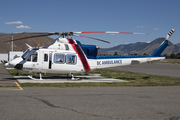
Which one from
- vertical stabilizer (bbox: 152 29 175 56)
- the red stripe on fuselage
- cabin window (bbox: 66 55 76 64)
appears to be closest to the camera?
cabin window (bbox: 66 55 76 64)

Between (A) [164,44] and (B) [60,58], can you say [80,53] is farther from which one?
(A) [164,44]

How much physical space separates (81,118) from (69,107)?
1.46 meters

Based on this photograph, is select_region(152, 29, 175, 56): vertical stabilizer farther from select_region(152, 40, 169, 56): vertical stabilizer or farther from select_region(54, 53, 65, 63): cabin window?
select_region(54, 53, 65, 63): cabin window

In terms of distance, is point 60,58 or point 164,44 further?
point 164,44

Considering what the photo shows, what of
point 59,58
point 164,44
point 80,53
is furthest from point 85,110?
point 164,44

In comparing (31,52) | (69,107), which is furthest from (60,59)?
(69,107)

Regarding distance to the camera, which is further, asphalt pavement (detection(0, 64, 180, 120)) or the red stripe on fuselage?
the red stripe on fuselage

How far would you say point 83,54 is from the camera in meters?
18.4

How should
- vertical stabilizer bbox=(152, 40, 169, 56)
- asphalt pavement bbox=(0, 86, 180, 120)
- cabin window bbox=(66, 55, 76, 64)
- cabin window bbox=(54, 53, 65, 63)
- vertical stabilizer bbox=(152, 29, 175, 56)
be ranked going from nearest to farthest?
asphalt pavement bbox=(0, 86, 180, 120) → cabin window bbox=(54, 53, 65, 63) → cabin window bbox=(66, 55, 76, 64) → vertical stabilizer bbox=(152, 29, 175, 56) → vertical stabilizer bbox=(152, 40, 169, 56)

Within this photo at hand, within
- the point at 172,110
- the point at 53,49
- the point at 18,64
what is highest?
the point at 53,49

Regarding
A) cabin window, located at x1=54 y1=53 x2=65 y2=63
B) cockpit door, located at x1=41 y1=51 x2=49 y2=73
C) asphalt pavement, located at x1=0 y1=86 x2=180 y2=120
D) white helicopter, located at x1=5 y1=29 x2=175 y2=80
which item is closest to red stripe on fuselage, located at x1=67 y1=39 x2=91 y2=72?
white helicopter, located at x1=5 y1=29 x2=175 y2=80

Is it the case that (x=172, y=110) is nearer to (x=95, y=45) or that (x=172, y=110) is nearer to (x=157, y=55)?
(x=95, y=45)

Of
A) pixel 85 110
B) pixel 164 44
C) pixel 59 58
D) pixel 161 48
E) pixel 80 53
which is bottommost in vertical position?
pixel 85 110

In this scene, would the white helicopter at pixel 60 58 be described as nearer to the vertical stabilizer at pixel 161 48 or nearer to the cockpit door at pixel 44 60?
the cockpit door at pixel 44 60
